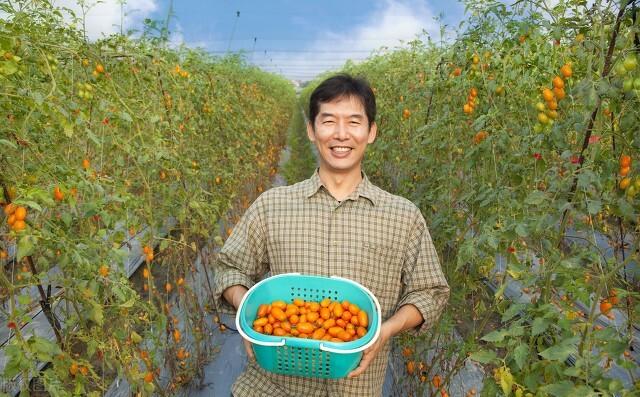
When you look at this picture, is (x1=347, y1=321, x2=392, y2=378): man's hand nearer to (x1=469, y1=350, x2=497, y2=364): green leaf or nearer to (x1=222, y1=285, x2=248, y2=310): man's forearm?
(x1=469, y1=350, x2=497, y2=364): green leaf

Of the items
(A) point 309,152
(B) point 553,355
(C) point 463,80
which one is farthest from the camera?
(A) point 309,152

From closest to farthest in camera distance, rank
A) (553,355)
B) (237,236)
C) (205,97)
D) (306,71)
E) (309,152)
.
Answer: (553,355) → (237,236) → (205,97) → (309,152) → (306,71)

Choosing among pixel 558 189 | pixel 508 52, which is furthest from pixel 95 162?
pixel 558 189

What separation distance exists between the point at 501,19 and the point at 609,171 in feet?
2.68

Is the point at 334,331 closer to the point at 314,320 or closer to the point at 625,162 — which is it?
the point at 314,320

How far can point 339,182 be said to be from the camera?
4.97ft

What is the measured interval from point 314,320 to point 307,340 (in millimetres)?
161

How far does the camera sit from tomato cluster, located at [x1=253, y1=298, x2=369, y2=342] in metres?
1.25

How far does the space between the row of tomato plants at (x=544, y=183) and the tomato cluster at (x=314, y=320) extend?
12.8 inches

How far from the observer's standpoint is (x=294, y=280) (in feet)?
4.63

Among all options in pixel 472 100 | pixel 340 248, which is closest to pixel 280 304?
pixel 340 248

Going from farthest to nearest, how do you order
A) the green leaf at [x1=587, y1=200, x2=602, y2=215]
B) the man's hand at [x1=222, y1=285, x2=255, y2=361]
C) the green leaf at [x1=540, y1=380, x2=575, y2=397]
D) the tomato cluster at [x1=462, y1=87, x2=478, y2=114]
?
the tomato cluster at [x1=462, y1=87, x2=478, y2=114]
the man's hand at [x1=222, y1=285, x2=255, y2=361]
the green leaf at [x1=587, y1=200, x2=602, y2=215]
the green leaf at [x1=540, y1=380, x2=575, y2=397]

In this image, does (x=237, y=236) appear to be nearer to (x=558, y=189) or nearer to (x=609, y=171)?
(x=558, y=189)

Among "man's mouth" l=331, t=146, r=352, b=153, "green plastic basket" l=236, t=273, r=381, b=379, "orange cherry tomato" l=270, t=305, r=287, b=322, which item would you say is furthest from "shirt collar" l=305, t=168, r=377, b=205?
"orange cherry tomato" l=270, t=305, r=287, b=322
